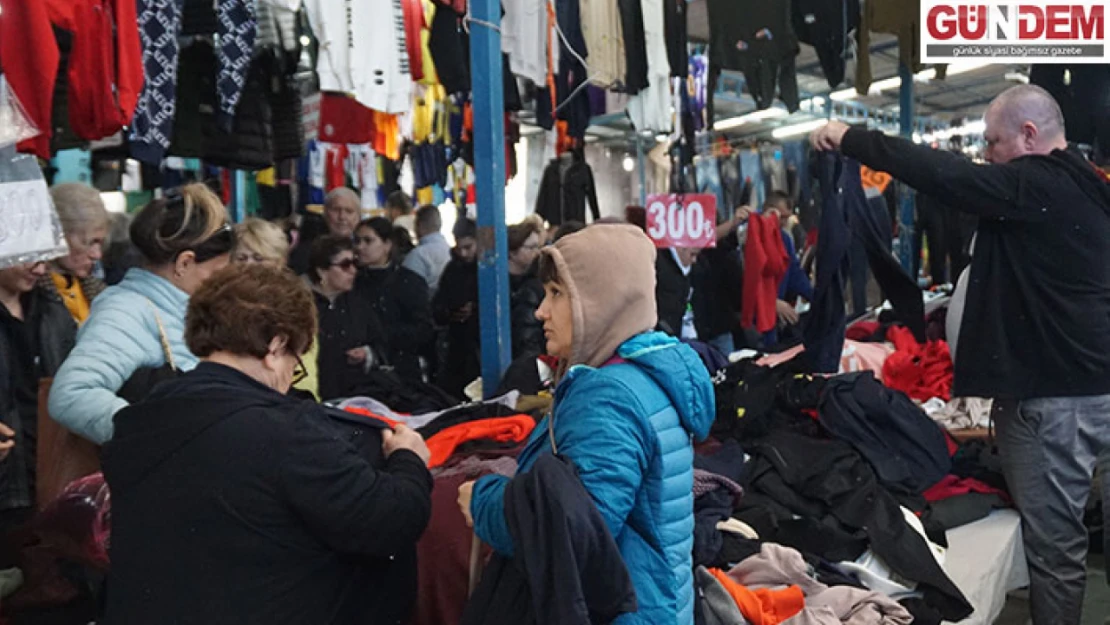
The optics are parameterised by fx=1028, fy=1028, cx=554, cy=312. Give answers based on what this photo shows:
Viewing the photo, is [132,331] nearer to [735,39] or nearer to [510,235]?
[510,235]

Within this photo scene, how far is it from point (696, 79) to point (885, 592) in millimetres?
6209

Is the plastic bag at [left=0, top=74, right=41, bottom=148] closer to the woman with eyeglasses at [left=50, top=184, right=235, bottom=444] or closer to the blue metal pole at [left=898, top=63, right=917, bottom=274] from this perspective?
the woman with eyeglasses at [left=50, top=184, right=235, bottom=444]

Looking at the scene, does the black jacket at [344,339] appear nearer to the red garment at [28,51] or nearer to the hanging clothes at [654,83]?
the red garment at [28,51]

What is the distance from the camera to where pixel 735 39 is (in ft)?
23.0

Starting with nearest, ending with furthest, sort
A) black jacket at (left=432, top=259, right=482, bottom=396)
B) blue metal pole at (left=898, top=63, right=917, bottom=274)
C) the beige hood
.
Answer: the beige hood
black jacket at (left=432, top=259, right=482, bottom=396)
blue metal pole at (left=898, top=63, right=917, bottom=274)

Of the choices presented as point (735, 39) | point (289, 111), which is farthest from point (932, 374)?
point (289, 111)

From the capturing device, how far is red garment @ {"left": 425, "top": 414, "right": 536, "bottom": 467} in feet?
10.3

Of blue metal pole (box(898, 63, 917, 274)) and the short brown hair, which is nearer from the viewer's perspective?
the short brown hair

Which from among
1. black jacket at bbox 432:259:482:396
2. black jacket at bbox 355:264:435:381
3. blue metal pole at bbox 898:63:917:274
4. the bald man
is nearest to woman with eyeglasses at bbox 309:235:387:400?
black jacket at bbox 355:264:435:381

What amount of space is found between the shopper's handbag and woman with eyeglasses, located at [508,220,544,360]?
1835 millimetres

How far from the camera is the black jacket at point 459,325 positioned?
576 cm

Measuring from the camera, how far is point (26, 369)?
309 centimetres

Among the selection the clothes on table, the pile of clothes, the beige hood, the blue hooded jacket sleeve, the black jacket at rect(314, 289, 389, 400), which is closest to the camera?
the blue hooded jacket sleeve

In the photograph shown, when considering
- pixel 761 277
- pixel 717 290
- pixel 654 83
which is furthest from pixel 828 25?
pixel 717 290
